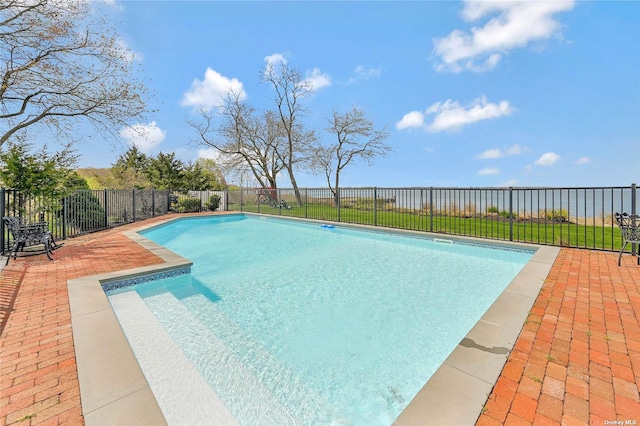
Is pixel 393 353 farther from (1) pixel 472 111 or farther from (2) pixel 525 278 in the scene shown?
(1) pixel 472 111

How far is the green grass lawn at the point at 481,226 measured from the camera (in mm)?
5605

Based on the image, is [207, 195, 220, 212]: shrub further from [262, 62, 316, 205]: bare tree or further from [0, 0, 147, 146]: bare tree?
[0, 0, 147, 146]: bare tree

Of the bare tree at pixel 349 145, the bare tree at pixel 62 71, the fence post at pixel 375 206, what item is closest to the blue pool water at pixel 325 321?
the fence post at pixel 375 206

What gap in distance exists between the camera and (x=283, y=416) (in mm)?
1652

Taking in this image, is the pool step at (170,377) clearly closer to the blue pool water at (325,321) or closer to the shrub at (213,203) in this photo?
the blue pool water at (325,321)

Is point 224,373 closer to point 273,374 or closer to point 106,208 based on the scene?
point 273,374

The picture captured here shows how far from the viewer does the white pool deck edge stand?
1.33 metres

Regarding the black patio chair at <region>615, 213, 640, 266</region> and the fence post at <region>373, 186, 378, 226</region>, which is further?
the fence post at <region>373, 186, 378, 226</region>

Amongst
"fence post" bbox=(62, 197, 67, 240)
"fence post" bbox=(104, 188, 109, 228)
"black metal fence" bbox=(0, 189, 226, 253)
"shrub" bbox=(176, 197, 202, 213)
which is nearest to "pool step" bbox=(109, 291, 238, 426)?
"black metal fence" bbox=(0, 189, 226, 253)

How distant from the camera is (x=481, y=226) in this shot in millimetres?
7785

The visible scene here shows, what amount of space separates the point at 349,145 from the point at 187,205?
41.0 ft

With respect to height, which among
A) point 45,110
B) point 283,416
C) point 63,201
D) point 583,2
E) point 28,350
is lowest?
point 283,416

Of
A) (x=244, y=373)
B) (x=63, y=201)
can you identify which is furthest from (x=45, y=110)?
(x=244, y=373)

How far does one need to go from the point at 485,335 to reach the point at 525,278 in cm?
193
